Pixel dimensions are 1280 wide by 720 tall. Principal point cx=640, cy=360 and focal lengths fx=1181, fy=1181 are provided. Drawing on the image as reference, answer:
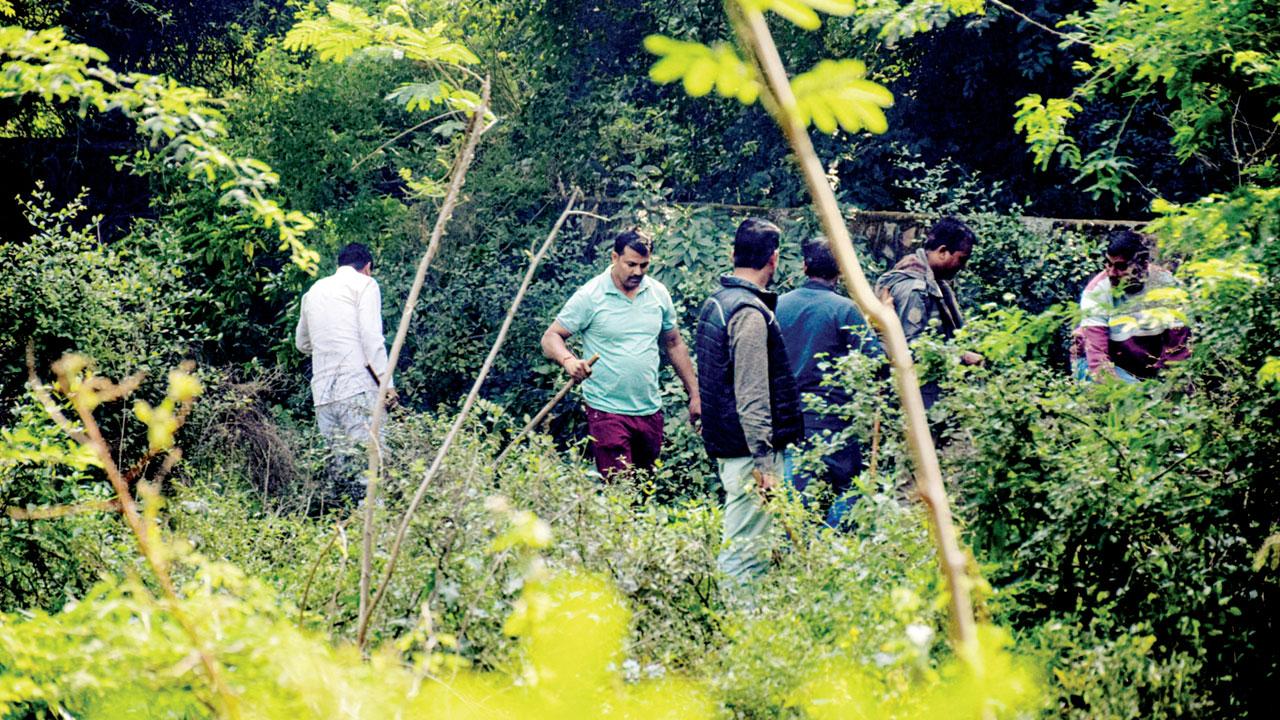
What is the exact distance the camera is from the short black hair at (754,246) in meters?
5.38

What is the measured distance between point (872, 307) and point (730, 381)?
434 centimetres

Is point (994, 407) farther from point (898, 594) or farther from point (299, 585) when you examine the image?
point (299, 585)

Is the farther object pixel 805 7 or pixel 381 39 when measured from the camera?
pixel 381 39

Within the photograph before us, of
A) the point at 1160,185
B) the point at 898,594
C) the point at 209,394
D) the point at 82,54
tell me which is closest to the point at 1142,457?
the point at 898,594

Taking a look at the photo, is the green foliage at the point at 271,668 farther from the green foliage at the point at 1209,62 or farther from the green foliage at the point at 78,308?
the green foliage at the point at 78,308

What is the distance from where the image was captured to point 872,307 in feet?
2.80

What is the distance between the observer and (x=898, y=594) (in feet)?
6.31

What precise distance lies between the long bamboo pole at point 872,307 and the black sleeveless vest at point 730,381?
4216 millimetres

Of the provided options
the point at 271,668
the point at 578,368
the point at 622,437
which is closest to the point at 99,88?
the point at 271,668

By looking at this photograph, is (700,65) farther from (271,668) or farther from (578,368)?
(578,368)

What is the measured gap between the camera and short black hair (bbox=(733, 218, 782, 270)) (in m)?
5.38

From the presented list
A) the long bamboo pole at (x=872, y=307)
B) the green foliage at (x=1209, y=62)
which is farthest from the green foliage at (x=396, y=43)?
the green foliage at (x=1209, y=62)

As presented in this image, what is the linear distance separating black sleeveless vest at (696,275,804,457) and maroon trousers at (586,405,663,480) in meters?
1.19

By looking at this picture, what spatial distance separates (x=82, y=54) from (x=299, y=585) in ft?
6.44
